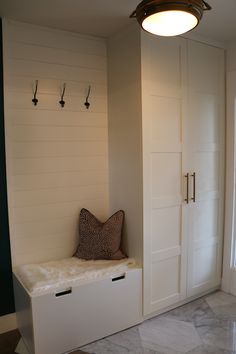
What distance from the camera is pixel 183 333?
2.32 m

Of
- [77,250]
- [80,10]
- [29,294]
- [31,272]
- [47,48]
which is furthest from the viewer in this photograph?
[77,250]

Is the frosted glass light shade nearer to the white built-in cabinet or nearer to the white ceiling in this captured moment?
the white ceiling

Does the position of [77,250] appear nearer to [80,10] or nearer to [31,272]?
[31,272]

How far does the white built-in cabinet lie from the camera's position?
2.35 metres

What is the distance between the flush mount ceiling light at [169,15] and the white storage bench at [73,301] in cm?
169

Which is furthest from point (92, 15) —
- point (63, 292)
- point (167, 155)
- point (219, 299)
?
point (219, 299)

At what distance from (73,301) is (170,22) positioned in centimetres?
187

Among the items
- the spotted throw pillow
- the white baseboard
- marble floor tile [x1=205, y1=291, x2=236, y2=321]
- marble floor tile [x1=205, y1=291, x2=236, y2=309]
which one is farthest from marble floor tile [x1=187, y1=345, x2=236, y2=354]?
the white baseboard

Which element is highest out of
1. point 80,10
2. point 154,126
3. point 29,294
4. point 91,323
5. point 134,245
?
point 80,10

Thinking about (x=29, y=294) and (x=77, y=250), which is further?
(x=77, y=250)

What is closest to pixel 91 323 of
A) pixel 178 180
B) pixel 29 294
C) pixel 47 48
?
pixel 29 294

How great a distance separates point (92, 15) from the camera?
2.20 metres

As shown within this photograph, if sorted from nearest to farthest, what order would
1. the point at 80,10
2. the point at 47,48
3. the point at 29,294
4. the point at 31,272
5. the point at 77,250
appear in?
the point at 29,294 < the point at 80,10 < the point at 31,272 < the point at 47,48 < the point at 77,250

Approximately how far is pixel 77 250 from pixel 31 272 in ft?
1.50
